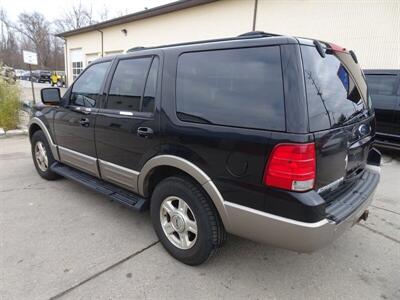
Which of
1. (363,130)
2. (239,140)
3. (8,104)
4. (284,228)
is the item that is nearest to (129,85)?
(239,140)

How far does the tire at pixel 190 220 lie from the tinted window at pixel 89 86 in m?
1.46

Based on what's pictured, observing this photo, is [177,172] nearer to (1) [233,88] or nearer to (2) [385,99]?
(1) [233,88]

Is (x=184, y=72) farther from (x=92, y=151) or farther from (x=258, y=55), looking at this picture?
(x=92, y=151)

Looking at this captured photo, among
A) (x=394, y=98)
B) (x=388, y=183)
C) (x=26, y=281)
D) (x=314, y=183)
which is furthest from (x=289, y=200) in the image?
(x=394, y=98)

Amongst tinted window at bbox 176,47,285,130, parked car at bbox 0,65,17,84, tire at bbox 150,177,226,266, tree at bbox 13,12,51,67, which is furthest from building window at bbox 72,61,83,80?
tree at bbox 13,12,51,67

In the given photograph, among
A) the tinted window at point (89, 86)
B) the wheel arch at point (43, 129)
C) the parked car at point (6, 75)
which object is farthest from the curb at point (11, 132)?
the tinted window at point (89, 86)

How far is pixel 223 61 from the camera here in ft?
7.00

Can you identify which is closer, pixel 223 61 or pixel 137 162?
pixel 223 61

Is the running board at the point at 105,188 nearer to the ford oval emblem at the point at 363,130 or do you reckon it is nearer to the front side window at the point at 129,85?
the front side window at the point at 129,85

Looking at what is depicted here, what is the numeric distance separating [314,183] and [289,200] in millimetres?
216

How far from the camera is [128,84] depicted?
2.90 metres

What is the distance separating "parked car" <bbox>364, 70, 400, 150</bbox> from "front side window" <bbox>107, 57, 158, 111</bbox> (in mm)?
5560

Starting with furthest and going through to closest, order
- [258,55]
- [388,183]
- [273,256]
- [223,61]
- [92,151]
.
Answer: [388,183] < [92,151] < [273,256] < [223,61] < [258,55]

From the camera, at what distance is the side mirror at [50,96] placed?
12.2ft
